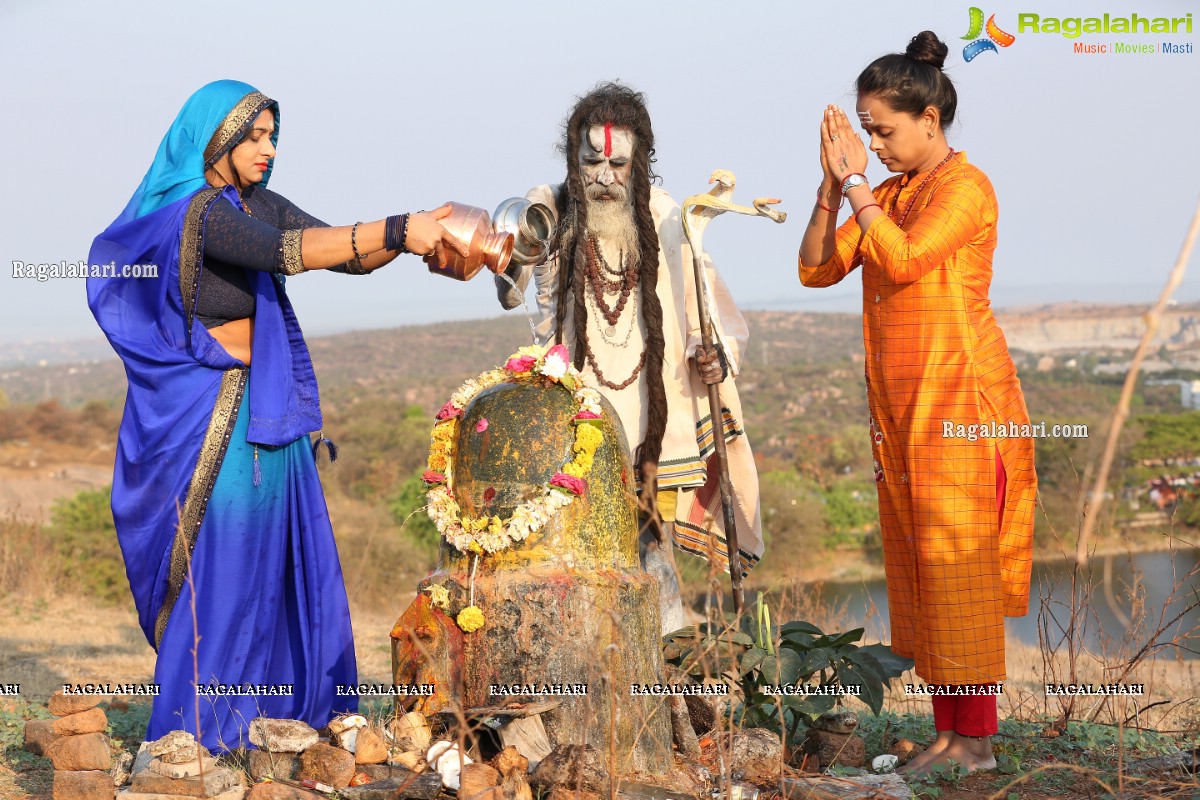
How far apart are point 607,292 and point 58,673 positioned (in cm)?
392

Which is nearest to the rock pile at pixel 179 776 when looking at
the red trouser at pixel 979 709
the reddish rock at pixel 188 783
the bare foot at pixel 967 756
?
the reddish rock at pixel 188 783

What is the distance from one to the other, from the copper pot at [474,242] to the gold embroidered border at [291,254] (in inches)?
19.0

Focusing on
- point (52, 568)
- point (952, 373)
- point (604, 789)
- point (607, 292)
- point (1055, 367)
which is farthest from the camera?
point (1055, 367)

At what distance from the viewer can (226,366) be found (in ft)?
14.1

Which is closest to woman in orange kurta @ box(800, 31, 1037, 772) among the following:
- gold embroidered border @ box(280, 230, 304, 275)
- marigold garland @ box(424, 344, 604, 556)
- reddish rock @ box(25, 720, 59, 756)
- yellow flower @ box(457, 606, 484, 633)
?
marigold garland @ box(424, 344, 604, 556)

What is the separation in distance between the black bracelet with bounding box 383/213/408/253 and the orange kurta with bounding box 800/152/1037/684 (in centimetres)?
158

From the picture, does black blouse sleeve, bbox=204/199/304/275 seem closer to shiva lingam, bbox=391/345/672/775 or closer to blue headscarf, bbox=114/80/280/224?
blue headscarf, bbox=114/80/280/224

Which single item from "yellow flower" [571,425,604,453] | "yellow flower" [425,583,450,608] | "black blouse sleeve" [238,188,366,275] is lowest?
"yellow flower" [425,583,450,608]

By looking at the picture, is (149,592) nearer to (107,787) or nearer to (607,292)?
(107,787)

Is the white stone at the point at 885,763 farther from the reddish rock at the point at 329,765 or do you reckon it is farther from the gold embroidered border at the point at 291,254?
the gold embroidered border at the point at 291,254

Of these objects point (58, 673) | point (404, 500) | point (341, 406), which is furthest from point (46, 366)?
point (58, 673)

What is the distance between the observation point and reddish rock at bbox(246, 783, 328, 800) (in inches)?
145

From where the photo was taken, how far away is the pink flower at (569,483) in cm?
397

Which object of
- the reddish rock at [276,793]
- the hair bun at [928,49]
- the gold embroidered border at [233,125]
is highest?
the hair bun at [928,49]
